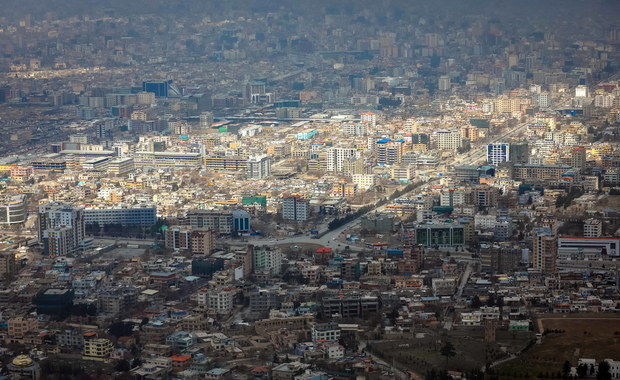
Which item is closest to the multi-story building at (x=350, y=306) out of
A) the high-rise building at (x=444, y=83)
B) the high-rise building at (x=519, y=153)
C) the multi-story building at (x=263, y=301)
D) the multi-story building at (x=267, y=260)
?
the multi-story building at (x=263, y=301)

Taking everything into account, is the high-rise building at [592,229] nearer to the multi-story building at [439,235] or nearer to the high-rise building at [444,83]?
the multi-story building at [439,235]

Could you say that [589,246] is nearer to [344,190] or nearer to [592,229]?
[592,229]

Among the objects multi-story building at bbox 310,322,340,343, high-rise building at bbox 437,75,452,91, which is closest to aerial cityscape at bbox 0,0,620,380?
multi-story building at bbox 310,322,340,343

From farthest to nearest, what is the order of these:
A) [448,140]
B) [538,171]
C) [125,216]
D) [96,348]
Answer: [448,140] → [538,171] → [125,216] → [96,348]

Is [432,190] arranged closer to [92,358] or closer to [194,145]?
[194,145]

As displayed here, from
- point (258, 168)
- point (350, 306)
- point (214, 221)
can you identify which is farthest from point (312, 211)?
point (350, 306)

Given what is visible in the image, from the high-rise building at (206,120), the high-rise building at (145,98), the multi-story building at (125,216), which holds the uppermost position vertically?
the high-rise building at (145,98)
